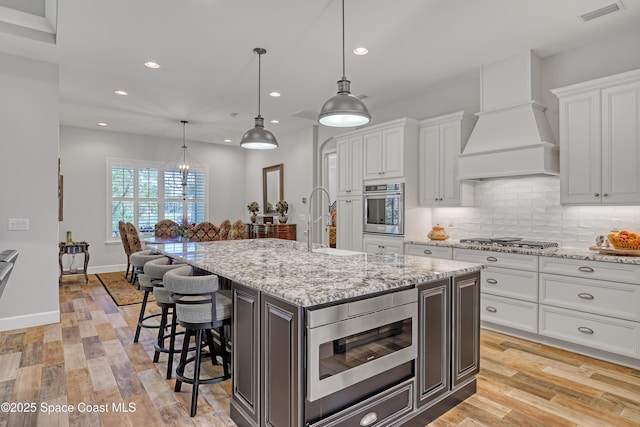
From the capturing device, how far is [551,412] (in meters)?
2.28

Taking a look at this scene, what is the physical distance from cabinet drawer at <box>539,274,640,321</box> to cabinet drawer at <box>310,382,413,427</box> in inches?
80.9

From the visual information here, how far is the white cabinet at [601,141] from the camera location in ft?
10.0

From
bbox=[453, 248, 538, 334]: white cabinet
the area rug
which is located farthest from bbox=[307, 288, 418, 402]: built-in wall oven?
the area rug

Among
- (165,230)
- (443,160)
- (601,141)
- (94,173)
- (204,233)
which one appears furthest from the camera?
(94,173)

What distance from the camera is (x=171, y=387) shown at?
258cm

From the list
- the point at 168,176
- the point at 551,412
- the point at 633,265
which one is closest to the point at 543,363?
the point at 551,412

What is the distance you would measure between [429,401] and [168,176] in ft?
25.2

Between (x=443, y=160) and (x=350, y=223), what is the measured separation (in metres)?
1.63

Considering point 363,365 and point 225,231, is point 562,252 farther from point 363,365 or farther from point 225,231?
point 225,231

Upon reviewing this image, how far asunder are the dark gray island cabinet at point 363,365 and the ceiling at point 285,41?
2301 millimetres

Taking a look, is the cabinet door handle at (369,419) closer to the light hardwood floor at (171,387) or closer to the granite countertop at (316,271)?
the light hardwood floor at (171,387)

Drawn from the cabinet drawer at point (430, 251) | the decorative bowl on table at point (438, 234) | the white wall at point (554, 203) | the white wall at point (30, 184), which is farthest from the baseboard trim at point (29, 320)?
the decorative bowl on table at point (438, 234)

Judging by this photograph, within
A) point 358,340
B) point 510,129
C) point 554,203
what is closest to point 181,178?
point 510,129

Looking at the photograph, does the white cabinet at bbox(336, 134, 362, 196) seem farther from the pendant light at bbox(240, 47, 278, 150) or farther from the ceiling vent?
the ceiling vent
